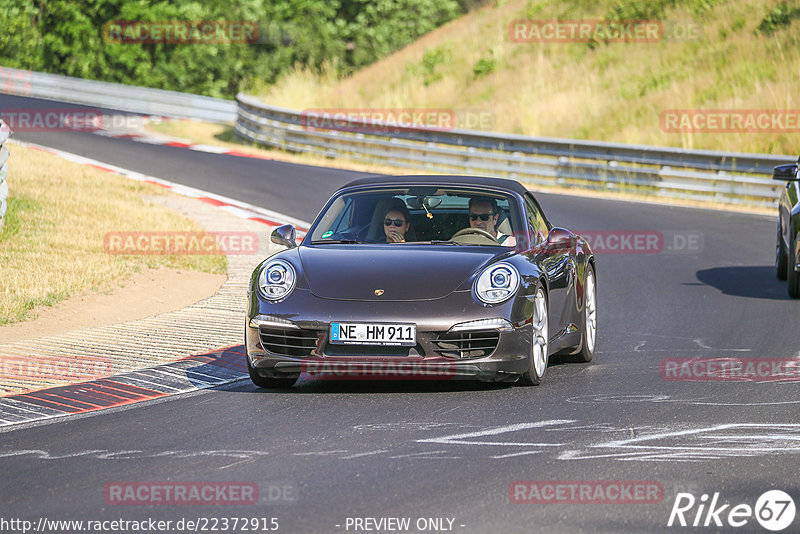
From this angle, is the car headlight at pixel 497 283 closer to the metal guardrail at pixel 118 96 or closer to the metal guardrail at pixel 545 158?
the metal guardrail at pixel 545 158

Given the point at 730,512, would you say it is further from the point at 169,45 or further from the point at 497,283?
the point at 169,45

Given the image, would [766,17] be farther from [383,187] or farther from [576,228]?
[383,187]

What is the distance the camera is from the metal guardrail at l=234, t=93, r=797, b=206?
23219 mm

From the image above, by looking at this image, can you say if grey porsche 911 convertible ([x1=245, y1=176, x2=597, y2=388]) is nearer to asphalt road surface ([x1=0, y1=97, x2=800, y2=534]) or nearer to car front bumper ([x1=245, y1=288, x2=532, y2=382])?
car front bumper ([x1=245, y1=288, x2=532, y2=382])

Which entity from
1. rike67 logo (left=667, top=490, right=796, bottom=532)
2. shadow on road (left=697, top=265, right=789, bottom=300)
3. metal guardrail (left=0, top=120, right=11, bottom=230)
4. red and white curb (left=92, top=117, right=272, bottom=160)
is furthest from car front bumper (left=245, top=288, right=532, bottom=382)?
red and white curb (left=92, top=117, right=272, bottom=160)

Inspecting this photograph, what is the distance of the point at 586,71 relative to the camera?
35.1 meters

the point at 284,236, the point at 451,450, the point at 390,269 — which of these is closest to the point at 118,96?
the point at 284,236

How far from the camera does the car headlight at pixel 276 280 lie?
8086mm

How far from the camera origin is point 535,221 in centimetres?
934

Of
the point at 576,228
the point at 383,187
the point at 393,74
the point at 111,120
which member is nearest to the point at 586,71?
the point at 393,74

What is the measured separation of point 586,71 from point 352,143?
30.6ft

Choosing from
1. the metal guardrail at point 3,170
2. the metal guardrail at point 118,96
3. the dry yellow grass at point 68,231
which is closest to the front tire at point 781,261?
the dry yellow grass at point 68,231

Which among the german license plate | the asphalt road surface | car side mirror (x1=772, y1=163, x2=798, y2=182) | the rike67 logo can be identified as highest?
car side mirror (x1=772, y1=163, x2=798, y2=182)

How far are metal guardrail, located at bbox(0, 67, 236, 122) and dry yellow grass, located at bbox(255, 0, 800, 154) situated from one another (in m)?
1.76
